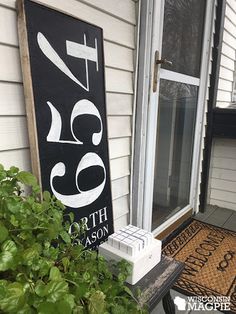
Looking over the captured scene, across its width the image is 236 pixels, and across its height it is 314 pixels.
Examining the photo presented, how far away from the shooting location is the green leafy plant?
0.57m

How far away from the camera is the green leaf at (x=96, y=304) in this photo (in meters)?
0.71

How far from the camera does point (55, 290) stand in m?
0.60

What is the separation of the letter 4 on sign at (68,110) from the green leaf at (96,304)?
0.54 meters

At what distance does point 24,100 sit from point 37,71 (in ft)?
0.43

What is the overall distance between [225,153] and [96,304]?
263 centimetres

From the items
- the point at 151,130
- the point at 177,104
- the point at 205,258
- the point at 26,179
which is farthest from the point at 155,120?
the point at 26,179

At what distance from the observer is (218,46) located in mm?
2582

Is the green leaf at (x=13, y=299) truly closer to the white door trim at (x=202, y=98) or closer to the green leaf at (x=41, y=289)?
the green leaf at (x=41, y=289)

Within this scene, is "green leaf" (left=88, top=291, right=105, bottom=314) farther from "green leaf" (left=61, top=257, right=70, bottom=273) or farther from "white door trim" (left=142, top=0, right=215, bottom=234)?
"white door trim" (left=142, top=0, right=215, bottom=234)

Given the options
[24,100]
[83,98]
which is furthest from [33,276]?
[83,98]

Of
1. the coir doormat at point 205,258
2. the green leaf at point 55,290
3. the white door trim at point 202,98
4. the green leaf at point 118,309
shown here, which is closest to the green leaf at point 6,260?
the green leaf at point 55,290

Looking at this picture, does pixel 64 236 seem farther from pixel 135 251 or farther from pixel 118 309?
pixel 135 251

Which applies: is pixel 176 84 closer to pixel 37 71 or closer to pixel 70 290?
pixel 37 71

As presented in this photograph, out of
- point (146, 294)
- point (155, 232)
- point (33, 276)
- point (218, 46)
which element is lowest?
point (155, 232)
